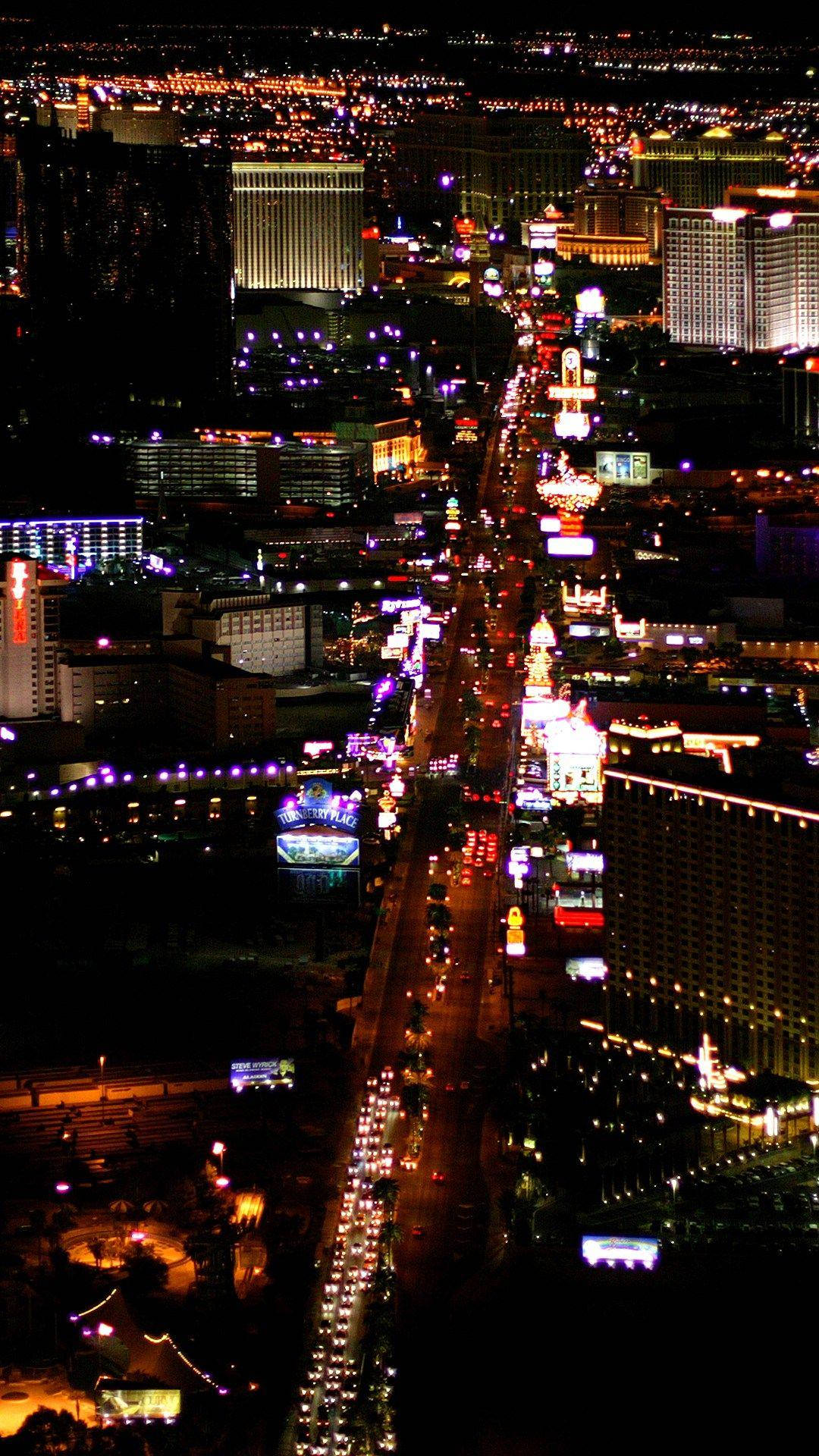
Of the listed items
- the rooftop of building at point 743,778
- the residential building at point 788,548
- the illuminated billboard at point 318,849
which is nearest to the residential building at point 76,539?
the residential building at point 788,548

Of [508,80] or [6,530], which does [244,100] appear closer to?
[508,80]

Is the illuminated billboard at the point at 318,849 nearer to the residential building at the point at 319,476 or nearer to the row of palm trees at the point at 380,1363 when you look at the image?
the row of palm trees at the point at 380,1363

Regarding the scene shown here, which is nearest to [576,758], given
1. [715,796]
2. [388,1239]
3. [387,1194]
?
[715,796]

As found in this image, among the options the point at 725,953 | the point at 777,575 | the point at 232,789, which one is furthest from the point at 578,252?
the point at 725,953

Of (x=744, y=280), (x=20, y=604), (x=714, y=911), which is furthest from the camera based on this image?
(x=744, y=280)

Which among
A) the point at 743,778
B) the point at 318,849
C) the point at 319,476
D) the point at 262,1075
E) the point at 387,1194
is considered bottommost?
the point at 387,1194

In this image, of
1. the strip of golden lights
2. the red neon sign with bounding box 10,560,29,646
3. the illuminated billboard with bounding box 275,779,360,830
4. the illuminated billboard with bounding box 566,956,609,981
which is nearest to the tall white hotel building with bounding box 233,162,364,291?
the red neon sign with bounding box 10,560,29,646

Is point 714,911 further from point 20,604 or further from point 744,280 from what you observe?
point 744,280
